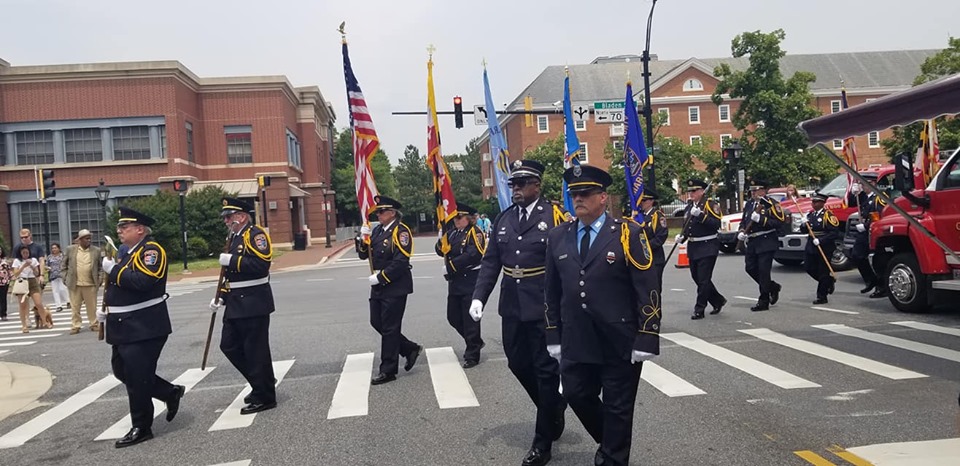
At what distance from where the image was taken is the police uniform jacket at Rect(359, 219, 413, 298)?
782 cm

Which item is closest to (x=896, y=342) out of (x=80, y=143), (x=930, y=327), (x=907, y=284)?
(x=930, y=327)

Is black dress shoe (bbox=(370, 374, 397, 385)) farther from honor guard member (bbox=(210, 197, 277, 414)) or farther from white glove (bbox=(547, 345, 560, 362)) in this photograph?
white glove (bbox=(547, 345, 560, 362))

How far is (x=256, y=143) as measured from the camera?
44.5 meters

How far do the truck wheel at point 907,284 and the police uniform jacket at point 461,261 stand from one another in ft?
20.6

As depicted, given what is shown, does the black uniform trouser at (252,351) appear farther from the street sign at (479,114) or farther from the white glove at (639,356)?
the street sign at (479,114)

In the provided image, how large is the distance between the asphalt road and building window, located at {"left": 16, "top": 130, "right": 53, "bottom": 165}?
32.6 m

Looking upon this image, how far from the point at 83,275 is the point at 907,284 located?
43.5ft

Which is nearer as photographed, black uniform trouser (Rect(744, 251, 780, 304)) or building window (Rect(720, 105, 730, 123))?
black uniform trouser (Rect(744, 251, 780, 304))

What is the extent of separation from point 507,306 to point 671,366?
2928 mm

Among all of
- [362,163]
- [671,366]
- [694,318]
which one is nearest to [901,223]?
[694,318]

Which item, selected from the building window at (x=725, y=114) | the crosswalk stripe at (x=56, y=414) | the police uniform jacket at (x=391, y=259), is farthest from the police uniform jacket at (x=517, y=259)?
the building window at (x=725, y=114)

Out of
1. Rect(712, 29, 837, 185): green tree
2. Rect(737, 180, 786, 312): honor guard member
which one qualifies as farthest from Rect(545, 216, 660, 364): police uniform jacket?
Rect(712, 29, 837, 185): green tree

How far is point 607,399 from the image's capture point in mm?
4387

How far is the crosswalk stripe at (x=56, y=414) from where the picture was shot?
6457mm
